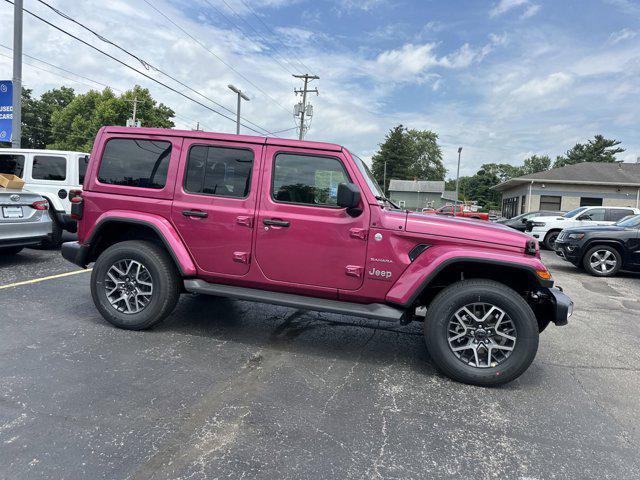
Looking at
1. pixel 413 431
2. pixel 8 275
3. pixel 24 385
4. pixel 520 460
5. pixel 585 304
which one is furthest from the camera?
pixel 585 304

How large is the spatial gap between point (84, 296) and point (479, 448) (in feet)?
16.6

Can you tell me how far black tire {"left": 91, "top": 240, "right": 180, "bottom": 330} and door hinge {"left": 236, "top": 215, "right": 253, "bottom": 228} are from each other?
890mm

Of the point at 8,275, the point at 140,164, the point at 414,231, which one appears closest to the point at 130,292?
the point at 140,164

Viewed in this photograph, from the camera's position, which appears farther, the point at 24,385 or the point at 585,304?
the point at 585,304

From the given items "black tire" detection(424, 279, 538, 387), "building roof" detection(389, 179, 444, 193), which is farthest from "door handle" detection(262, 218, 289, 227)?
"building roof" detection(389, 179, 444, 193)

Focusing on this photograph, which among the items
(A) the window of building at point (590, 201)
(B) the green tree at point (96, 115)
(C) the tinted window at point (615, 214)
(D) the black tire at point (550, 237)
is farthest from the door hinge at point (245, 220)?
(B) the green tree at point (96, 115)

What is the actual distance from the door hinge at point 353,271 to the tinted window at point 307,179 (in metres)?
0.59

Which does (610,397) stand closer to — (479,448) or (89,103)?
(479,448)

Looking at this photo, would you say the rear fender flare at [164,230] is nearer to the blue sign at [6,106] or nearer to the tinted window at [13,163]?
the tinted window at [13,163]

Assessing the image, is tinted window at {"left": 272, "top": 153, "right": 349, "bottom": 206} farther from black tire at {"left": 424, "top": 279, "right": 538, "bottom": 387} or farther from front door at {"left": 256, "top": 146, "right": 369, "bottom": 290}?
black tire at {"left": 424, "top": 279, "right": 538, "bottom": 387}

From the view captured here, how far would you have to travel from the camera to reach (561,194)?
2894 centimetres

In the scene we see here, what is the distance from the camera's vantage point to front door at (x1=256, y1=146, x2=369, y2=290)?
12.8ft

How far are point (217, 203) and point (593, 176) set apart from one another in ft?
102

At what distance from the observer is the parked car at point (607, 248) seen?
31.8ft
